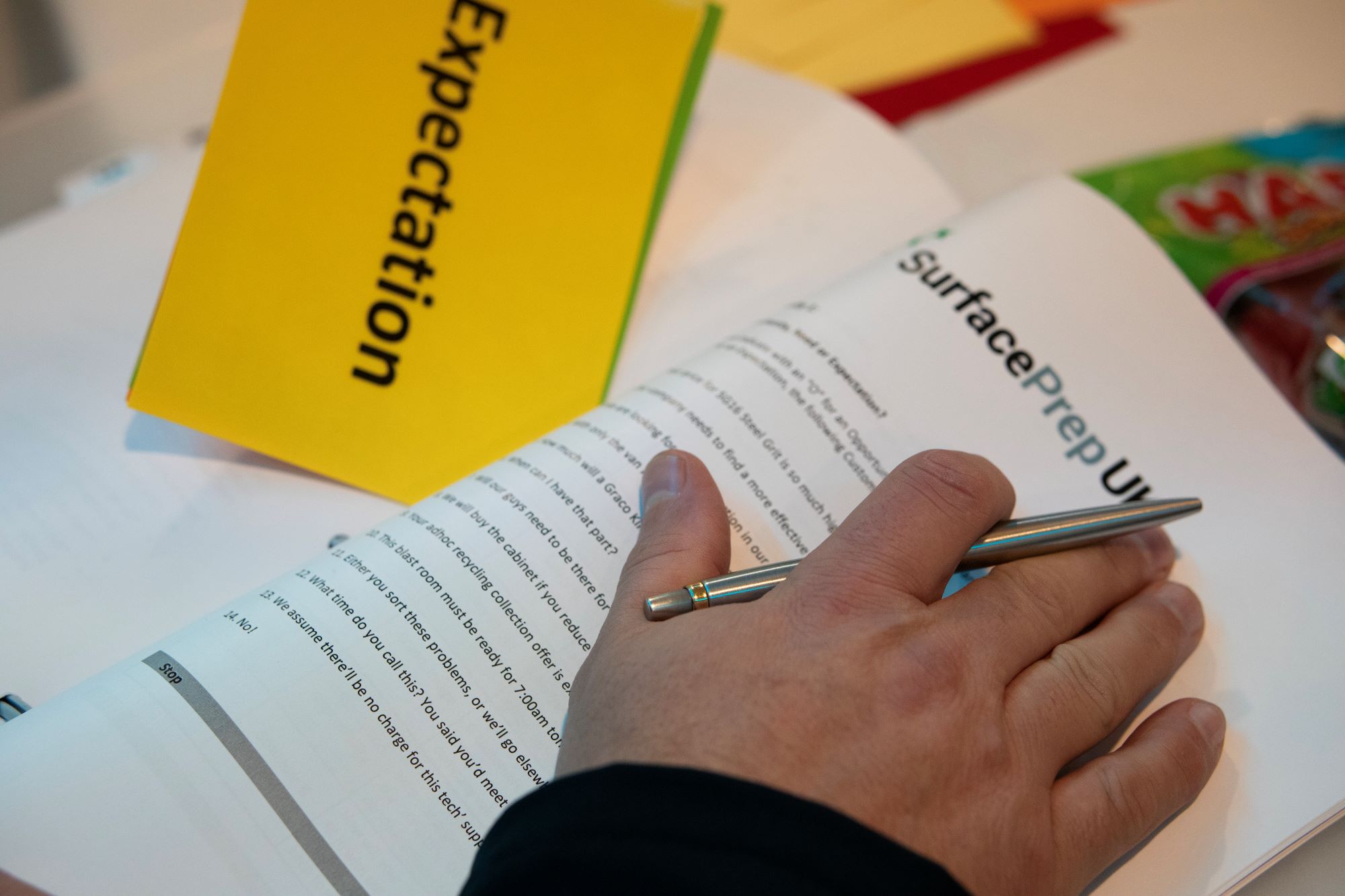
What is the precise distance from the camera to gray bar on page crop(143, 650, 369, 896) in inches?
14.9

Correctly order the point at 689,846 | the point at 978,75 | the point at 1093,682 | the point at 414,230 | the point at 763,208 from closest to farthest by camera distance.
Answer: the point at 689,846 < the point at 1093,682 < the point at 414,230 < the point at 763,208 < the point at 978,75

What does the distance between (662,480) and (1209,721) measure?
291 mm

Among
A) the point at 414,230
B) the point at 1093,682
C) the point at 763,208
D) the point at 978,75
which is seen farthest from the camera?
the point at 978,75

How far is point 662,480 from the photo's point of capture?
464 millimetres

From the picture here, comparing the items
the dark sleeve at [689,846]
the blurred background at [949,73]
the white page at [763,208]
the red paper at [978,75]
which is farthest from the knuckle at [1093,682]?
the red paper at [978,75]

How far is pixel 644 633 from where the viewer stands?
1.30 feet

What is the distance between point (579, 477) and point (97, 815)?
0.83ft

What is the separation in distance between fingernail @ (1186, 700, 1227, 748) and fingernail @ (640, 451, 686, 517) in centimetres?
27

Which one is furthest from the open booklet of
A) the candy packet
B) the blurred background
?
the blurred background

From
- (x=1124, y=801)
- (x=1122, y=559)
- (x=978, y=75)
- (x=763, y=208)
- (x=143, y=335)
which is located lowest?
(x=1124, y=801)

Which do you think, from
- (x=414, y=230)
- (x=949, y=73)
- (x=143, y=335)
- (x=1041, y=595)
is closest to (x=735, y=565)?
(x=1041, y=595)

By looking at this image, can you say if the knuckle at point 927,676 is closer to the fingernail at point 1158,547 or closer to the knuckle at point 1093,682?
the knuckle at point 1093,682

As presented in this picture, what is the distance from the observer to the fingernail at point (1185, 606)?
1.57ft

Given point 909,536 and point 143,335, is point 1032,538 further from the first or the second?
point 143,335
